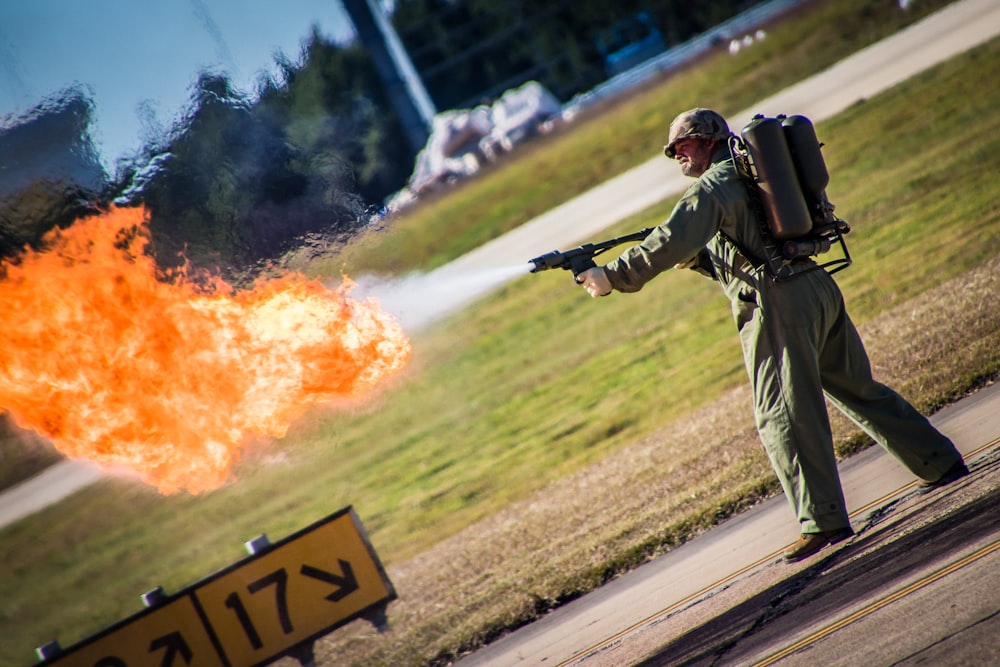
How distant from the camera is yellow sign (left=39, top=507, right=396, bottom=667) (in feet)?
20.7

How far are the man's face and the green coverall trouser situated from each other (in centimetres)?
77

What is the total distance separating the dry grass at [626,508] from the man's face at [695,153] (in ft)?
7.60

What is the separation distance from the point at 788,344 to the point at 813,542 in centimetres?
100

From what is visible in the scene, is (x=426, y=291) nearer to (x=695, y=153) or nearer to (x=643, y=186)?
(x=643, y=186)

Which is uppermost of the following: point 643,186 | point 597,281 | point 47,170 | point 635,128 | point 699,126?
point 47,170

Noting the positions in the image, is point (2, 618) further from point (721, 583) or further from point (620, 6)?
point (620, 6)

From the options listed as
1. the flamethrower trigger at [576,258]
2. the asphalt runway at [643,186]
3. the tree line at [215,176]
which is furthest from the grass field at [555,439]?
the flamethrower trigger at [576,258]

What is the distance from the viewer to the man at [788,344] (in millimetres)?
4793

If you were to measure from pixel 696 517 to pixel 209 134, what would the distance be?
5708mm

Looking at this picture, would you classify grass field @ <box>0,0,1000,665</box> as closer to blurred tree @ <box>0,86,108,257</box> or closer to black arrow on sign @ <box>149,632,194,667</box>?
black arrow on sign @ <box>149,632,194,667</box>

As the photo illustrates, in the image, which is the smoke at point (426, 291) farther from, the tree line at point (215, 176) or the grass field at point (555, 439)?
the tree line at point (215, 176)

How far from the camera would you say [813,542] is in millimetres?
4801

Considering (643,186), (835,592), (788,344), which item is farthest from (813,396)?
(643,186)

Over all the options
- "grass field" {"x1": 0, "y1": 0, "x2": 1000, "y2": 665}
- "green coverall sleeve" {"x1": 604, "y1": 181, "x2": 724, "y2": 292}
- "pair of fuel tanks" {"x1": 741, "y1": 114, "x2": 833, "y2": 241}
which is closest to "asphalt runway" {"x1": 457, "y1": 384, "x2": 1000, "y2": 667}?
"grass field" {"x1": 0, "y1": 0, "x2": 1000, "y2": 665}
